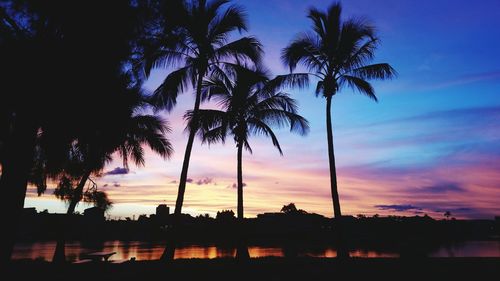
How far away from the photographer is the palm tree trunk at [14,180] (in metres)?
6.98

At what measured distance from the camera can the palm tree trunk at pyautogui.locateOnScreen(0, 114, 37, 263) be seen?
6984 millimetres

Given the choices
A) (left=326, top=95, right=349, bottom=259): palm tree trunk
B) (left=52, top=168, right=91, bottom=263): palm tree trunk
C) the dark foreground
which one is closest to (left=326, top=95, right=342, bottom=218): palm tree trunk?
(left=326, top=95, right=349, bottom=259): palm tree trunk

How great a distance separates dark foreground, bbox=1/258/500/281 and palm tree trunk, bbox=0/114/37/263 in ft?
10.3

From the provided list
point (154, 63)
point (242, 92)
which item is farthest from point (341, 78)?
point (154, 63)

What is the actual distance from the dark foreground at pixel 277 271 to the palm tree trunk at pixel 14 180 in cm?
313

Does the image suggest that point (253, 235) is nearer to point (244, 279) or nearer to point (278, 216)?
point (278, 216)

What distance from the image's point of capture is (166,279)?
1031cm

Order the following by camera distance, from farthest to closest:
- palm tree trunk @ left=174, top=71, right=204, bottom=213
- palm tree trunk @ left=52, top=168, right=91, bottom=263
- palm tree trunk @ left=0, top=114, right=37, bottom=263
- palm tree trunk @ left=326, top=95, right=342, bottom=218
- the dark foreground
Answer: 1. palm tree trunk @ left=52, top=168, right=91, bottom=263
2. palm tree trunk @ left=326, top=95, right=342, bottom=218
3. palm tree trunk @ left=174, top=71, right=204, bottom=213
4. the dark foreground
5. palm tree trunk @ left=0, top=114, right=37, bottom=263

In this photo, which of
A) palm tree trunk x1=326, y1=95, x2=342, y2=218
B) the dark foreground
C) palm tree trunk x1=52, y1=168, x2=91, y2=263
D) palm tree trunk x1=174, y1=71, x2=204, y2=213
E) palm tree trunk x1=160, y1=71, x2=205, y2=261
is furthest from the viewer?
palm tree trunk x1=52, y1=168, x2=91, y2=263

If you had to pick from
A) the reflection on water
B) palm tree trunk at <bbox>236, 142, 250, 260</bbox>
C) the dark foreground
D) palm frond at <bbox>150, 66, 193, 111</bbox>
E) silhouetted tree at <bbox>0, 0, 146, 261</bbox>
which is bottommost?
the reflection on water

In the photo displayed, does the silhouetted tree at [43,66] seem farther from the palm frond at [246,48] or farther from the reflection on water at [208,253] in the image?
the reflection on water at [208,253]

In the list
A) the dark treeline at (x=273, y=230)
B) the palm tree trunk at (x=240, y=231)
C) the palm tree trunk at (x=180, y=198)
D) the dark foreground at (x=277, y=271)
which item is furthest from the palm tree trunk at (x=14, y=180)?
the dark treeline at (x=273, y=230)

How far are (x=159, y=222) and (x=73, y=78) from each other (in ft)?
554

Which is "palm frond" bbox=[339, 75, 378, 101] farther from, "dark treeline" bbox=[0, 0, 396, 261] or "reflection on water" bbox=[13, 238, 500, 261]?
"reflection on water" bbox=[13, 238, 500, 261]
